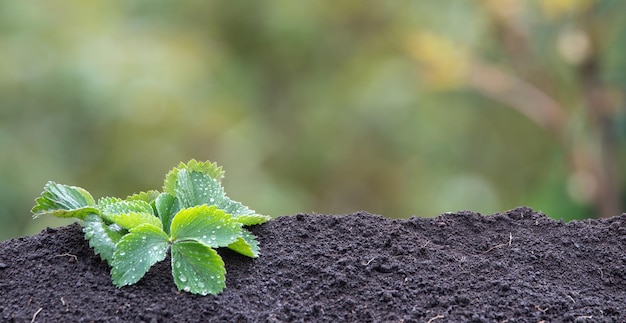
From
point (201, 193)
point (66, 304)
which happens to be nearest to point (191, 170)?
point (201, 193)

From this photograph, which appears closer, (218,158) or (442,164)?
(218,158)

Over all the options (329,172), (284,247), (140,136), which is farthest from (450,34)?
(284,247)

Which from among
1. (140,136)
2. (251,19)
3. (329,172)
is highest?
(251,19)

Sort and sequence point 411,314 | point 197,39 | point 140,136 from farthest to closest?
1. point 197,39
2. point 140,136
3. point 411,314

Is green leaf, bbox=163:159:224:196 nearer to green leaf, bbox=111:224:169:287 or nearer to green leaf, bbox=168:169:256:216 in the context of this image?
green leaf, bbox=168:169:256:216

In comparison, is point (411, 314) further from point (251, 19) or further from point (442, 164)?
point (251, 19)

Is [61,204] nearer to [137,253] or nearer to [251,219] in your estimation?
[137,253]

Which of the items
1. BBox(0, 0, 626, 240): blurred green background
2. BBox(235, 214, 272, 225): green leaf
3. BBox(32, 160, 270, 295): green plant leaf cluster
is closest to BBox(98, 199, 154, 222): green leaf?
BBox(32, 160, 270, 295): green plant leaf cluster
